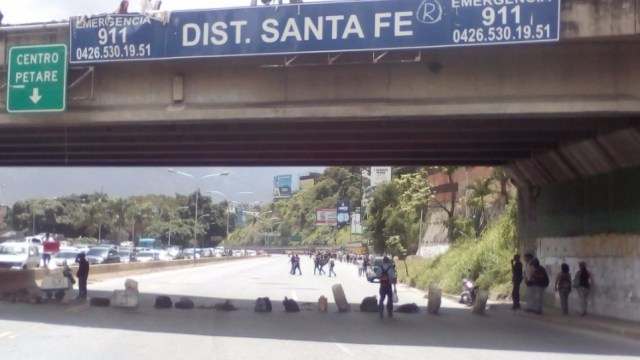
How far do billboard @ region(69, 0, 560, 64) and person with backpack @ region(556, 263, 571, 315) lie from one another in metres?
9.04

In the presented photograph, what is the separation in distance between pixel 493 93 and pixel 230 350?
8156 millimetres

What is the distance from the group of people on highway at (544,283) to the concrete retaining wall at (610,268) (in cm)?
29

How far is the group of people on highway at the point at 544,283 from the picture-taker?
2417 centimetres

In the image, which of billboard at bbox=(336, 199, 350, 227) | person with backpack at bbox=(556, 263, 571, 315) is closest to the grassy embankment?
person with backpack at bbox=(556, 263, 571, 315)

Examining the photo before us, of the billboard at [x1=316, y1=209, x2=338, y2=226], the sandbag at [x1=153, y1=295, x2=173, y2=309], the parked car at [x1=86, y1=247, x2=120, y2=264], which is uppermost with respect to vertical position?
the billboard at [x1=316, y1=209, x2=338, y2=226]

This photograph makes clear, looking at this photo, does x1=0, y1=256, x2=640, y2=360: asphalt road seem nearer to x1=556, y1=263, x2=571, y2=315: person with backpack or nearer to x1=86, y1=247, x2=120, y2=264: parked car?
x1=556, y1=263, x2=571, y2=315: person with backpack

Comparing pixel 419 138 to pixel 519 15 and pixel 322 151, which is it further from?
pixel 519 15

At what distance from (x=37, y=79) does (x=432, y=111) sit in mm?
9580

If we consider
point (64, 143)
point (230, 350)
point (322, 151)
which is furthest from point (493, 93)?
point (64, 143)

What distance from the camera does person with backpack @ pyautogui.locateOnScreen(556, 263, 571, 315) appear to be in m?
24.6

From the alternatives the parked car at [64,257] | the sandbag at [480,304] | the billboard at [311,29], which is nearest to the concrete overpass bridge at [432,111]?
the billboard at [311,29]

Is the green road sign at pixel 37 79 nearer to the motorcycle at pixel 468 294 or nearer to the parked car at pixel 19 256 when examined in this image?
the motorcycle at pixel 468 294

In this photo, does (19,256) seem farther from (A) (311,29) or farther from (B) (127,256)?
(A) (311,29)

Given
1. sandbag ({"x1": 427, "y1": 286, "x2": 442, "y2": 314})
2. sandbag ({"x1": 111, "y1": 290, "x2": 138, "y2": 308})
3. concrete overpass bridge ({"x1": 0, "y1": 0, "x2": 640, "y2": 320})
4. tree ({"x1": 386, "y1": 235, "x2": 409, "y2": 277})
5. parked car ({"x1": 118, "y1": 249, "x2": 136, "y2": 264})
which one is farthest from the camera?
tree ({"x1": 386, "y1": 235, "x2": 409, "y2": 277})
